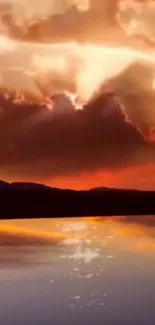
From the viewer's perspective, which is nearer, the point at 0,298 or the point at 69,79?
the point at 0,298

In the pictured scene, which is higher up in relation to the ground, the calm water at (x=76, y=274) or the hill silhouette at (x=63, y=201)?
the hill silhouette at (x=63, y=201)

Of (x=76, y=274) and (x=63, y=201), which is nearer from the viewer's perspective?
(x=76, y=274)

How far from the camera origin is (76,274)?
2.12 m

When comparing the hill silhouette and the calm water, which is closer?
the calm water

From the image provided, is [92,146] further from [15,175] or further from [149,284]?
[149,284]

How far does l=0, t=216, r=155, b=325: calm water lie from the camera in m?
1.91

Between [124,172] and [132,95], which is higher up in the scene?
[132,95]

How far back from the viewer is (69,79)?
2.53m

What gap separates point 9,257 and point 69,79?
31.1 inches

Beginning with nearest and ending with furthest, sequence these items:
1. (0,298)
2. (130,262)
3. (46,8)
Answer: (0,298) → (130,262) → (46,8)

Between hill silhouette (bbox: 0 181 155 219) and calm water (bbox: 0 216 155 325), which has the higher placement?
hill silhouette (bbox: 0 181 155 219)

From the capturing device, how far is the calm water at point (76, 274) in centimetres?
191

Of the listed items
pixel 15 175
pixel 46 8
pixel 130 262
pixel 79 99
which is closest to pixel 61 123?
pixel 79 99

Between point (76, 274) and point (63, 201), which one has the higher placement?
point (63, 201)
